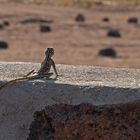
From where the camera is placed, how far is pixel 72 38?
33.8 m

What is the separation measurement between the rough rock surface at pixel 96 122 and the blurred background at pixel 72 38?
1860 cm

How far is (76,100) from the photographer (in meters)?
5.34

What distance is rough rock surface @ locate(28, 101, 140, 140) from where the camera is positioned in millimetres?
5293

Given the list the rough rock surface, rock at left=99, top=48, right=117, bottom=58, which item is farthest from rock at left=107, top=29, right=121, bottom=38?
the rough rock surface

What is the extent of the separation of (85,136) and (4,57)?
20990 mm

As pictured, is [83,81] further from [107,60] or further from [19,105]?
[107,60]

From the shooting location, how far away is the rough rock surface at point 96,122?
17.4 ft

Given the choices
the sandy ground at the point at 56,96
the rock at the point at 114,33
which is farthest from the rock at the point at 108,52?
the sandy ground at the point at 56,96

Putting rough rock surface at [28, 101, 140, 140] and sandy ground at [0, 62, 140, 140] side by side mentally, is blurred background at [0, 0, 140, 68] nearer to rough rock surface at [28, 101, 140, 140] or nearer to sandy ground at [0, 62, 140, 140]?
sandy ground at [0, 62, 140, 140]

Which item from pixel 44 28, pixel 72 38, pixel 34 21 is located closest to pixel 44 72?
pixel 72 38

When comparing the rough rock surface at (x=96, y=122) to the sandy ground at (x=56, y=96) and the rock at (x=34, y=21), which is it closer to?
the sandy ground at (x=56, y=96)

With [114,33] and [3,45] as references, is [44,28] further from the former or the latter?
[3,45]

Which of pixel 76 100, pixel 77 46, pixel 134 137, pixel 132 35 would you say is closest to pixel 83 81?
pixel 76 100

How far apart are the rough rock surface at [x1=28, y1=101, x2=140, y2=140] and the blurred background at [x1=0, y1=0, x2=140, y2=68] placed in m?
18.6
